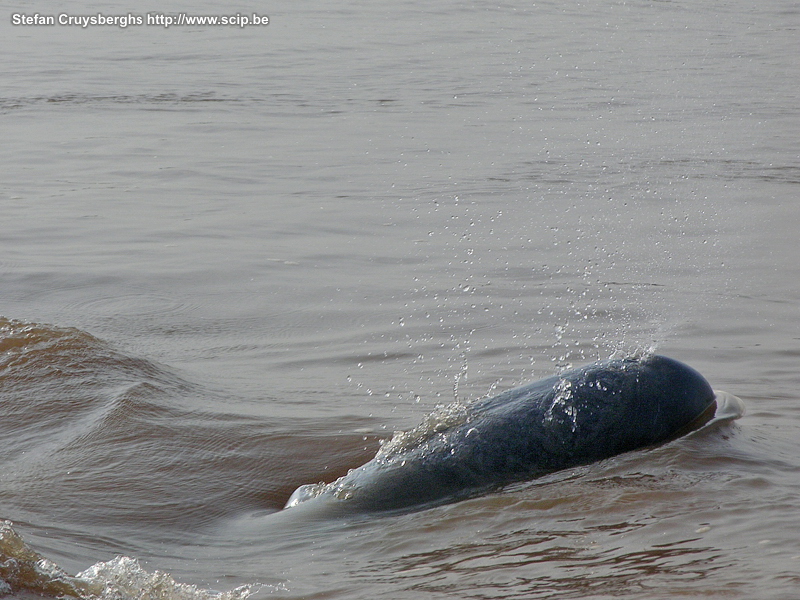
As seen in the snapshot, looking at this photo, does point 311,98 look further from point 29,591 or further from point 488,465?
point 29,591

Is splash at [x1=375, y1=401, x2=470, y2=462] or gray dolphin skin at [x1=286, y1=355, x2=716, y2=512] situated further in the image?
splash at [x1=375, y1=401, x2=470, y2=462]

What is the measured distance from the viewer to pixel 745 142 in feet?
34.5

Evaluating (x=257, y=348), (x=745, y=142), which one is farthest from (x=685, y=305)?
(x=745, y=142)

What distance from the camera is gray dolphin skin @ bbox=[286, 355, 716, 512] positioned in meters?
3.63

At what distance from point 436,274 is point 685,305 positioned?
5.25 feet

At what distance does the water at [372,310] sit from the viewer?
124 inches

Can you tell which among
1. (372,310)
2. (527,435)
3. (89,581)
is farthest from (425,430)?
(372,310)

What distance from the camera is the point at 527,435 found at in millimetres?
3740

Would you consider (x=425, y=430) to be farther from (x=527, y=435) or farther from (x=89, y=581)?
(x=89, y=581)

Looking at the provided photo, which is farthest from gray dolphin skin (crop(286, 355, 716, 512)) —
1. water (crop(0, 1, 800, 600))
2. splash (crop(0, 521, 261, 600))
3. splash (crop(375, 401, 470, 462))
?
splash (crop(0, 521, 261, 600))

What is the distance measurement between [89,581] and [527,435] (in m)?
1.63

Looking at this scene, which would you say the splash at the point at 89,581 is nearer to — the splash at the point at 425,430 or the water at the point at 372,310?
the water at the point at 372,310

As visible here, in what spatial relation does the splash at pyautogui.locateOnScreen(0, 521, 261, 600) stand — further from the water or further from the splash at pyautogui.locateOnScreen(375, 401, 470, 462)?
the splash at pyautogui.locateOnScreen(375, 401, 470, 462)

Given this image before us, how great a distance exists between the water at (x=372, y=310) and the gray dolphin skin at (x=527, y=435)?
114mm
